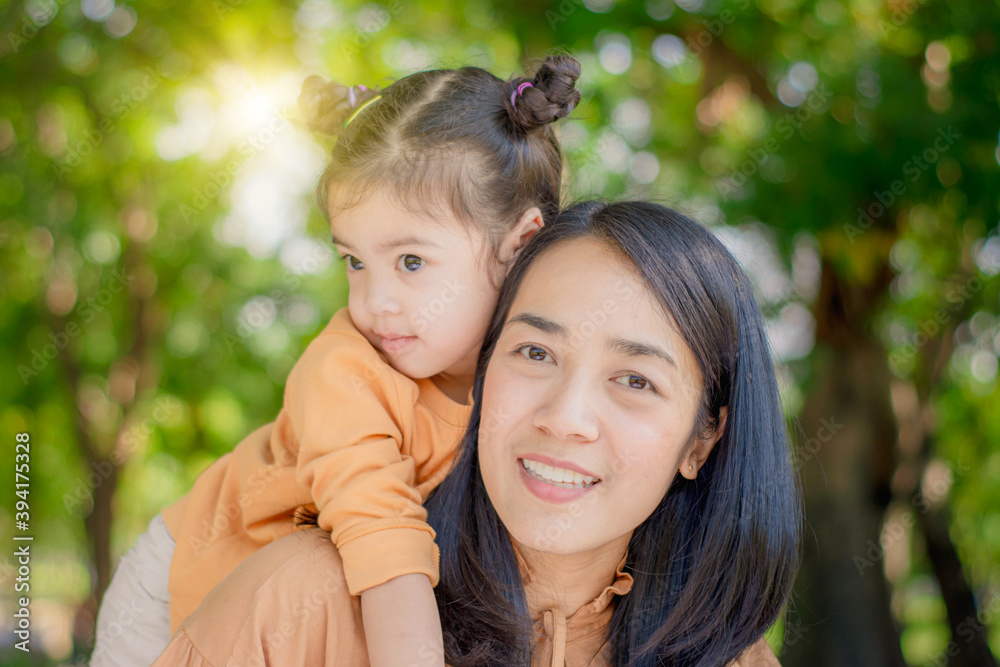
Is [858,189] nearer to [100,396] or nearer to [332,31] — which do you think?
[332,31]

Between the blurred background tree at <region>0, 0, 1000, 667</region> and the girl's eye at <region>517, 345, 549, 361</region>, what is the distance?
81 centimetres

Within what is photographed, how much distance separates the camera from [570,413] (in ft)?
5.42

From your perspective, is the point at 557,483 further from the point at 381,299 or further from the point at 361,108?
the point at 361,108

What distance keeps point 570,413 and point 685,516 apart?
635 millimetres

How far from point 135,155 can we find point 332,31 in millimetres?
1833

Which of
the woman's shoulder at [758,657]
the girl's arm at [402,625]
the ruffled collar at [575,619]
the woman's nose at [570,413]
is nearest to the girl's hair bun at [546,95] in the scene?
the woman's nose at [570,413]

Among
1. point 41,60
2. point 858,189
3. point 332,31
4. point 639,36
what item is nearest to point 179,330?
point 41,60

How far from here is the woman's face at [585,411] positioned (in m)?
1.69

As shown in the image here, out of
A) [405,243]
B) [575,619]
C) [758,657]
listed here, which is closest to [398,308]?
[405,243]

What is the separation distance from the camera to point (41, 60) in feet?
17.6

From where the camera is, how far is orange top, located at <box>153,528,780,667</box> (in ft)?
5.14

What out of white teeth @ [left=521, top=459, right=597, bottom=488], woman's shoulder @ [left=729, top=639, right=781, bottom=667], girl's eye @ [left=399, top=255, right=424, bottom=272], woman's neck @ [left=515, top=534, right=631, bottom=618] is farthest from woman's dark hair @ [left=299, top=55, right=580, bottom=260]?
woman's shoulder @ [left=729, top=639, right=781, bottom=667]

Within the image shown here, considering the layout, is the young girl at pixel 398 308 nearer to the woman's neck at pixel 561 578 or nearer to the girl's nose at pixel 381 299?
the girl's nose at pixel 381 299

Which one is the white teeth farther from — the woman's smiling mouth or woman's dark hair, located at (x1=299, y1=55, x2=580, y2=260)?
woman's dark hair, located at (x1=299, y1=55, x2=580, y2=260)
